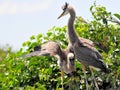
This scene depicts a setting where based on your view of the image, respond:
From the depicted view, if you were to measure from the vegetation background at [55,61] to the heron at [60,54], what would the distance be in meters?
0.39

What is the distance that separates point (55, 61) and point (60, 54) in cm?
80

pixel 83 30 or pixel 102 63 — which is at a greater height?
pixel 83 30

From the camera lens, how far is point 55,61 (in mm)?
8305

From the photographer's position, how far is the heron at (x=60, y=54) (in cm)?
737

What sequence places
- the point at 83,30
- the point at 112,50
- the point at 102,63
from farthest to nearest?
1. the point at 83,30
2. the point at 112,50
3. the point at 102,63

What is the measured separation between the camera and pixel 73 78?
26.0 feet

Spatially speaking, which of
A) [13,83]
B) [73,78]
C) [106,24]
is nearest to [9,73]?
[13,83]

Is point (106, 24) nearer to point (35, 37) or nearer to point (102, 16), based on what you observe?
point (102, 16)

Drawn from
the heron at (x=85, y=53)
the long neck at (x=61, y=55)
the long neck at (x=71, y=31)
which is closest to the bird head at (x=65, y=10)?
the long neck at (x=71, y=31)

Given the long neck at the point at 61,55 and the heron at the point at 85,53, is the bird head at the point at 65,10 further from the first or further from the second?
the long neck at the point at 61,55

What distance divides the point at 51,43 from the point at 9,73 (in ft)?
4.29

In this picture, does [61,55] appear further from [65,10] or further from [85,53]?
[65,10]

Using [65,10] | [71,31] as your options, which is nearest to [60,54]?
[71,31]

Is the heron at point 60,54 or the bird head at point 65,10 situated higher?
the bird head at point 65,10
